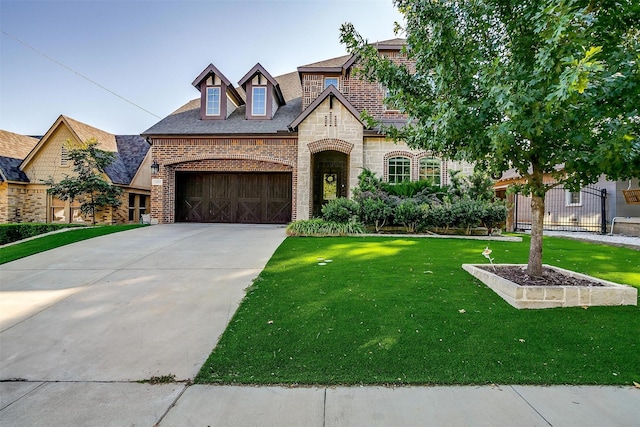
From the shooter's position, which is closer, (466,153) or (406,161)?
(466,153)

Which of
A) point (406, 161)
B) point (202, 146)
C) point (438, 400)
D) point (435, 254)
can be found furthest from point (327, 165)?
point (438, 400)

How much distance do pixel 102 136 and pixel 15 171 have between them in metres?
4.59

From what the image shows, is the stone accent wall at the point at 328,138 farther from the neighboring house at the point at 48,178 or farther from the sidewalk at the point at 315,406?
the neighboring house at the point at 48,178

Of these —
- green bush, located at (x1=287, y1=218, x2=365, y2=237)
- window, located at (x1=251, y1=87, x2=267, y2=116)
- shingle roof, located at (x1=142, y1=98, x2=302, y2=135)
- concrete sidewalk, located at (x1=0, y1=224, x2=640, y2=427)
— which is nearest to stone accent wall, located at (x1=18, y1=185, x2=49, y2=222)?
shingle roof, located at (x1=142, y1=98, x2=302, y2=135)

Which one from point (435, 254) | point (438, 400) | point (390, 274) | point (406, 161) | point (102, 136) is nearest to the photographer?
point (438, 400)

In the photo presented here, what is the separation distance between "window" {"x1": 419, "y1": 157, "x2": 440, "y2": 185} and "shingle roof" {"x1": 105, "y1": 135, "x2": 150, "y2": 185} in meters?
15.6

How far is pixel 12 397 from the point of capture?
2588 millimetres

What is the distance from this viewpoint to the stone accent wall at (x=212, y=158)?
45.6 ft

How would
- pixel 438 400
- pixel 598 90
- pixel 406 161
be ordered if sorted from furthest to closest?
pixel 406 161 → pixel 598 90 → pixel 438 400

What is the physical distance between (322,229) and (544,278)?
6.18 metres

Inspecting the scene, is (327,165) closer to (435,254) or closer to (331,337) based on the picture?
(435,254)

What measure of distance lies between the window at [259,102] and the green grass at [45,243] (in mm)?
7964

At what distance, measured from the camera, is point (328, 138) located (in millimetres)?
13086

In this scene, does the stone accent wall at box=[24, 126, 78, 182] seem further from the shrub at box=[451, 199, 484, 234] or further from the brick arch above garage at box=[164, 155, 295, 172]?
the shrub at box=[451, 199, 484, 234]
